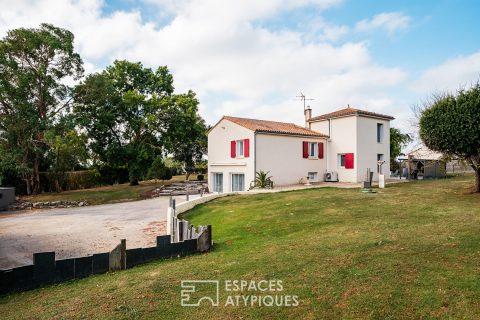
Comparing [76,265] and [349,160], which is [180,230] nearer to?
[76,265]

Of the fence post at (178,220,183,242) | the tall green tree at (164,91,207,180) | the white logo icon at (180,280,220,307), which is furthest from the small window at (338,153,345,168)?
the white logo icon at (180,280,220,307)

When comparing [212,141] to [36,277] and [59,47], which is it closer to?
[59,47]

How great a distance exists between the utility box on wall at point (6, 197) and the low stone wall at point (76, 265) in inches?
902

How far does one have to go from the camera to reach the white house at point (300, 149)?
25.2 meters

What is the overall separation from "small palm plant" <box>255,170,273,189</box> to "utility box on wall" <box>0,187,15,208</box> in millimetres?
19229

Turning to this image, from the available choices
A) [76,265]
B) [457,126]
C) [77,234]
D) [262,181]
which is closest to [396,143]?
[262,181]

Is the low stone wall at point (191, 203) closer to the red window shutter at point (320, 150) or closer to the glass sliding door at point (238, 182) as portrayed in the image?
the glass sliding door at point (238, 182)

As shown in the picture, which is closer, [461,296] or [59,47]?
[461,296]

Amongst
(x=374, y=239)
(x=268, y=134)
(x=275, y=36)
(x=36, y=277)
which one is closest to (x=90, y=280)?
(x=36, y=277)

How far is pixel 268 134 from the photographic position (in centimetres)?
2517

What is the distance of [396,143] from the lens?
38.1 m

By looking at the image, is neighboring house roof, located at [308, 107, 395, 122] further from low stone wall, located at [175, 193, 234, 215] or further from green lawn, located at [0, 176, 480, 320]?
green lawn, located at [0, 176, 480, 320]

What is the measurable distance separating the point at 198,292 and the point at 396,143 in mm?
38646

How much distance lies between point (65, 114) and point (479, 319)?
A: 31208mm
